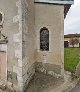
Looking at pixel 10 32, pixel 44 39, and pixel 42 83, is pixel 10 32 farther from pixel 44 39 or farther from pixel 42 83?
pixel 42 83

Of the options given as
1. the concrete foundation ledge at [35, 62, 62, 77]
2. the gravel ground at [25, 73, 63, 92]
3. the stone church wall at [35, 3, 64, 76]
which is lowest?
the gravel ground at [25, 73, 63, 92]

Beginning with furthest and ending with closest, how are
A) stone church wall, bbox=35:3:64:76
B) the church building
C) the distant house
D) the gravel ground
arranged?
the distant house
stone church wall, bbox=35:3:64:76
the gravel ground
the church building

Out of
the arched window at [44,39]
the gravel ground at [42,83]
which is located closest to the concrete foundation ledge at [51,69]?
the gravel ground at [42,83]

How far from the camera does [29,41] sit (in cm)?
1038

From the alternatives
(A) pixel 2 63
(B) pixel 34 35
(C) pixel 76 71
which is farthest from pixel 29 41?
(C) pixel 76 71

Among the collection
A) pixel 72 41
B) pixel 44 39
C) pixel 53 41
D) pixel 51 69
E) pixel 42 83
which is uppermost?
pixel 72 41

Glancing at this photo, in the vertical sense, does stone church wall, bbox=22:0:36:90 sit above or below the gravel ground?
above

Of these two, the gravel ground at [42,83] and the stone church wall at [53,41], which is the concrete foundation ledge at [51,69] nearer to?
the stone church wall at [53,41]

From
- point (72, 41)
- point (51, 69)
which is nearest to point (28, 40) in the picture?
point (51, 69)

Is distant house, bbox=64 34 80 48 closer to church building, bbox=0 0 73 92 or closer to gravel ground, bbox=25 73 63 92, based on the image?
church building, bbox=0 0 73 92

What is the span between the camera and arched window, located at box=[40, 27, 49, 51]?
11.6 m

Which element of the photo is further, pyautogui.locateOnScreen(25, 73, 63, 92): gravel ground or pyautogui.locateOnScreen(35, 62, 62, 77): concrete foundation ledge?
pyautogui.locateOnScreen(35, 62, 62, 77): concrete foundation ledge

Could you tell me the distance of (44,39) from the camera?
1164cm

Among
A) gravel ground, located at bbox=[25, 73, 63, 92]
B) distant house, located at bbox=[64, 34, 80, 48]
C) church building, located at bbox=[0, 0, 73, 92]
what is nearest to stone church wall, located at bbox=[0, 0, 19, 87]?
church building, located at bbox=[0, 0, 73, 92]
